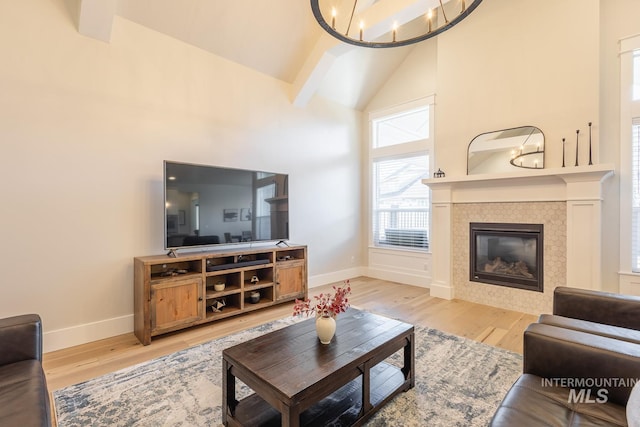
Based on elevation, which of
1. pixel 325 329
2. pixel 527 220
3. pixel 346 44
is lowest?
pixel 325 329

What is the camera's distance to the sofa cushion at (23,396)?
3.87 feet

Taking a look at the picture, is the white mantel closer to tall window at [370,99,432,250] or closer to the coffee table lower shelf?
tall window at [370,99,432,250]

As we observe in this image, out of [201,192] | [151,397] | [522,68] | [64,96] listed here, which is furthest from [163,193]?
[522,68]

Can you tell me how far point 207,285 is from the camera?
3537 mm

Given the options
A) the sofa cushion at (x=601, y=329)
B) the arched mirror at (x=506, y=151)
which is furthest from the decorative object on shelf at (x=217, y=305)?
the arched mirror at (x=506, y=151)

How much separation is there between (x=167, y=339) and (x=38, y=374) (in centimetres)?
147

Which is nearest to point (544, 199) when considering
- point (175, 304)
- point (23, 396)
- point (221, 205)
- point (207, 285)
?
point (221, 205)

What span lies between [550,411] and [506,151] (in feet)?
11.0

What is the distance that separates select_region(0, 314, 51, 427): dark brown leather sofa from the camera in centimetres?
120

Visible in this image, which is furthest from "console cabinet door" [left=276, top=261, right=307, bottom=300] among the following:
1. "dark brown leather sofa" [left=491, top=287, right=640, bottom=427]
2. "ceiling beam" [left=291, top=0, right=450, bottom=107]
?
"dark brown leather sofa" [left=491, top=287, right=640, bottom=427]

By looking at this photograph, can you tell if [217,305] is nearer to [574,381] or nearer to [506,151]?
[574,381]

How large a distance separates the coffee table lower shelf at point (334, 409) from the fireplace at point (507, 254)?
259 centimetres

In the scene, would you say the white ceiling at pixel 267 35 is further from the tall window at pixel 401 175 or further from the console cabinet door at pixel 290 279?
the console cabinet door at pixel 290 279

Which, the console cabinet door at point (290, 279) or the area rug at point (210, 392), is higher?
the console cabinet door at point (290, 279)
